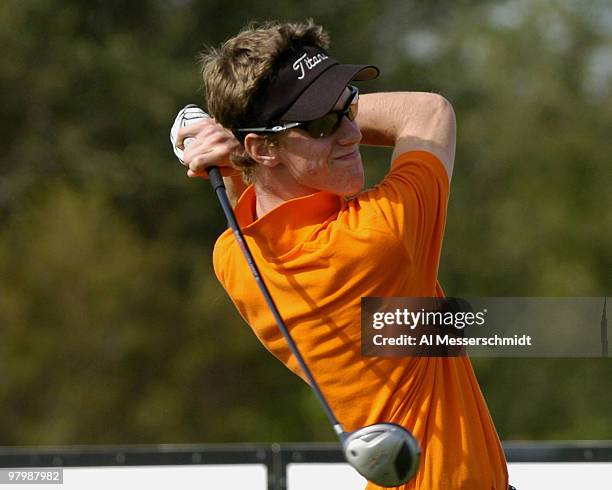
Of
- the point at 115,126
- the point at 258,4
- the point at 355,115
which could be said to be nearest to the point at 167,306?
the point at 115,126

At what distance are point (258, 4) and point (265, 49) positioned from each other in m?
10.2

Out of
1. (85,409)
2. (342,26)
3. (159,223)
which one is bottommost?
(85,409)

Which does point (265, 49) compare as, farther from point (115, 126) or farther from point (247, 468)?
point (115, 126)

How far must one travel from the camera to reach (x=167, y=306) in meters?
12.5

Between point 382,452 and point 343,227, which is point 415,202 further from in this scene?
point 382,452

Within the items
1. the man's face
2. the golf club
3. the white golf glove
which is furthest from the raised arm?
the golf club

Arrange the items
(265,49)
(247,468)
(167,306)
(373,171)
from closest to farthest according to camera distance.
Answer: (265,49)
(247,468)
(373,171)
(167,306)

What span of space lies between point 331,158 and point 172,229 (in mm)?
10015

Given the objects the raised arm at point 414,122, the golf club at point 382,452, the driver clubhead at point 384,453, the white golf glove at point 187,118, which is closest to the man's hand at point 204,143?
the white golf glove at point 187,118

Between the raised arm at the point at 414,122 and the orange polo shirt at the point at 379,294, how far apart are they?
44 millimetres

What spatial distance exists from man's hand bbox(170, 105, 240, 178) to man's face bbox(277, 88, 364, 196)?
16 cm

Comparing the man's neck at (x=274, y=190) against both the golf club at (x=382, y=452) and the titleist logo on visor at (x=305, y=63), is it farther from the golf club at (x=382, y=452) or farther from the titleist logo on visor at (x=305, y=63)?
the golf club at (x=382, y=452)

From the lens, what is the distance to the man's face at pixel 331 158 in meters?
2.63

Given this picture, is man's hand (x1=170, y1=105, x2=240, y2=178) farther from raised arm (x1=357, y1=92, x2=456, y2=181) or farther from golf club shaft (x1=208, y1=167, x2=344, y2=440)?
raised arm (x1=357, y1=92, x2=456, y2=181)
